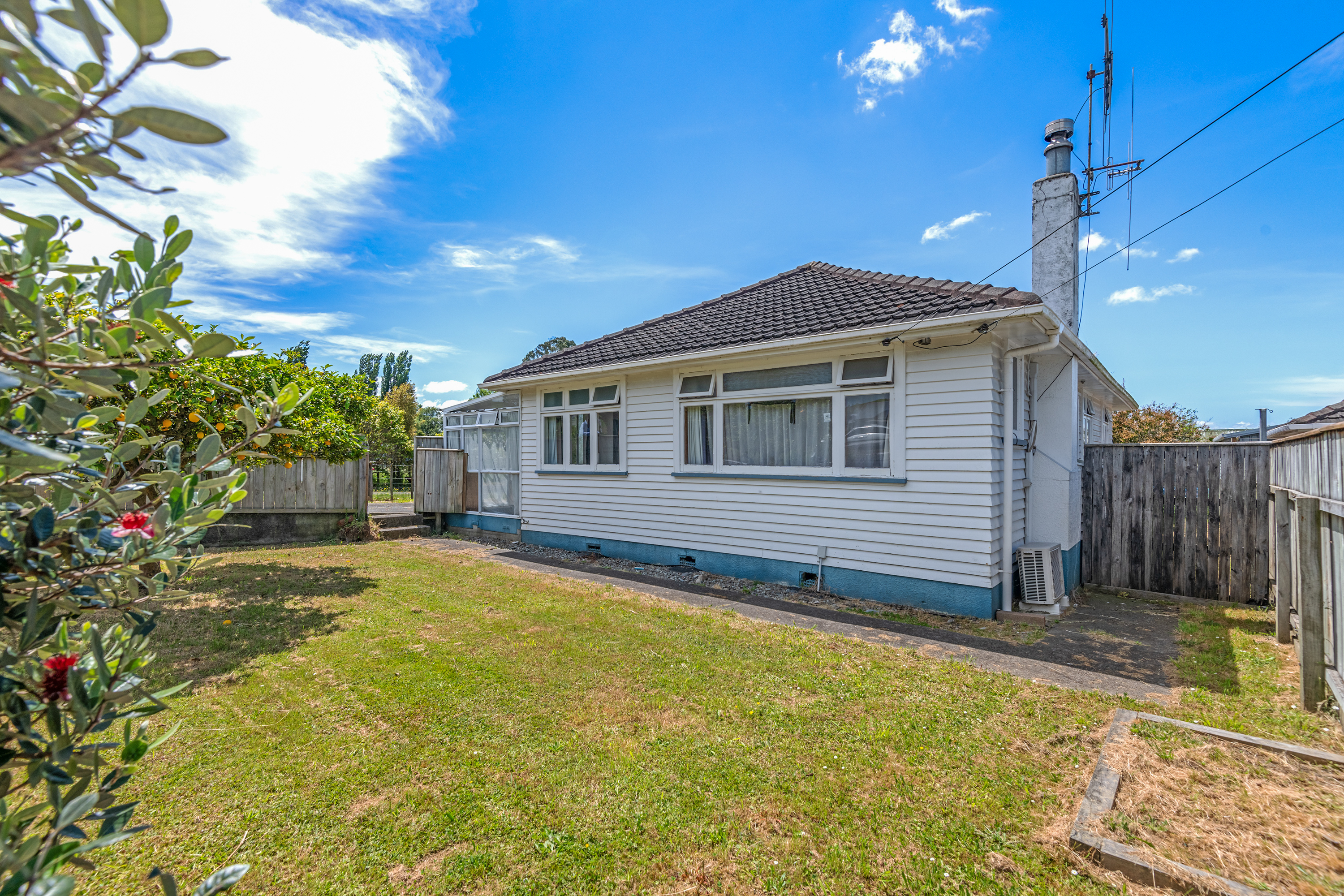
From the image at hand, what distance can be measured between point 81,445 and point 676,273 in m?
19.8

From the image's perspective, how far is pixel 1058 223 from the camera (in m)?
8.73

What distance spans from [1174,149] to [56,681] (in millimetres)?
9056

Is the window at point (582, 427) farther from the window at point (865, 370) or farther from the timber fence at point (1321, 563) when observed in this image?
the timber fence at point (1321, 563)

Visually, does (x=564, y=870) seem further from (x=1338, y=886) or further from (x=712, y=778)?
(x=1338, y=886)

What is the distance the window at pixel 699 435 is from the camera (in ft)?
27.3

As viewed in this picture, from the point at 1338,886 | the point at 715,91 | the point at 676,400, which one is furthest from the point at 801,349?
the point at 1338,886

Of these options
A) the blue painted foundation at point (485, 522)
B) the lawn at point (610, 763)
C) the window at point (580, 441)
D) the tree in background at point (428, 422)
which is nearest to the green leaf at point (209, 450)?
the lawn at point (610, 763)

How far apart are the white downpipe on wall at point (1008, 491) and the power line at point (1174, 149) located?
1.23 meters

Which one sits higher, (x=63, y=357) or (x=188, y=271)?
(x=188, y=271)

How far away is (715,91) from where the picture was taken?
855cm

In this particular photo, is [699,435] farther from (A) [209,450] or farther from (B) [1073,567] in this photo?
(A) [209,450]

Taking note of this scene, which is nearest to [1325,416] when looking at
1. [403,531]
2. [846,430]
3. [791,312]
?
[846,430]

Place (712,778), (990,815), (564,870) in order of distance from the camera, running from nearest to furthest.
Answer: (564,870)
(990,815)
(712,778)

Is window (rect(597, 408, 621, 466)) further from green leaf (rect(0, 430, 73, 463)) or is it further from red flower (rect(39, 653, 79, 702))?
green leaf (rect(0, 430, 73, 463))
